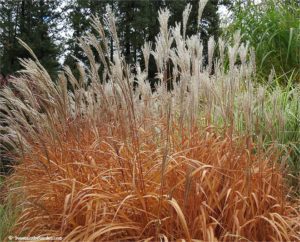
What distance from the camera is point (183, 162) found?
7.56 feet

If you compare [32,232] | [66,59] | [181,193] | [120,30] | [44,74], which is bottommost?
[32,232]

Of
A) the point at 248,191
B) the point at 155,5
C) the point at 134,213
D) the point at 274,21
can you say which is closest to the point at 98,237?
the point at 134,213

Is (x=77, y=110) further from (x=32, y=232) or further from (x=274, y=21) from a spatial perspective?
(x=274, y=21)

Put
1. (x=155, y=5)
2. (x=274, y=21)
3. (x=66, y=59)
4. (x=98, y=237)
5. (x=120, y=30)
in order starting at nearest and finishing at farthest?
(x=98, y=237)
(x=274, y=21)
(x=66, y=59)
(x=120, y=30)
(x=155, y=5)

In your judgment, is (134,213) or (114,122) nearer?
(134,213)

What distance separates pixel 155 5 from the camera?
771 inches

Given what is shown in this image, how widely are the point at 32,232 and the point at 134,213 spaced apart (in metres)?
0.58

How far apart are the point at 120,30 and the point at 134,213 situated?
1639 centimetres

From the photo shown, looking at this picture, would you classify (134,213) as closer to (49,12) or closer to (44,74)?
(44,74)

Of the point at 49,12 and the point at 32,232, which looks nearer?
the point at 32,232

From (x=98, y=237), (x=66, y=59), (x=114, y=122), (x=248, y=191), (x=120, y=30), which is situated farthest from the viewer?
(x=120, y=30)

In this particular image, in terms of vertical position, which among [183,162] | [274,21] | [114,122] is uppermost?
[274,21]

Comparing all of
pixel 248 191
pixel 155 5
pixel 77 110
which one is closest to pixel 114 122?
pixel 77 110

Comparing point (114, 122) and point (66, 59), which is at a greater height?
point (66, 59)
